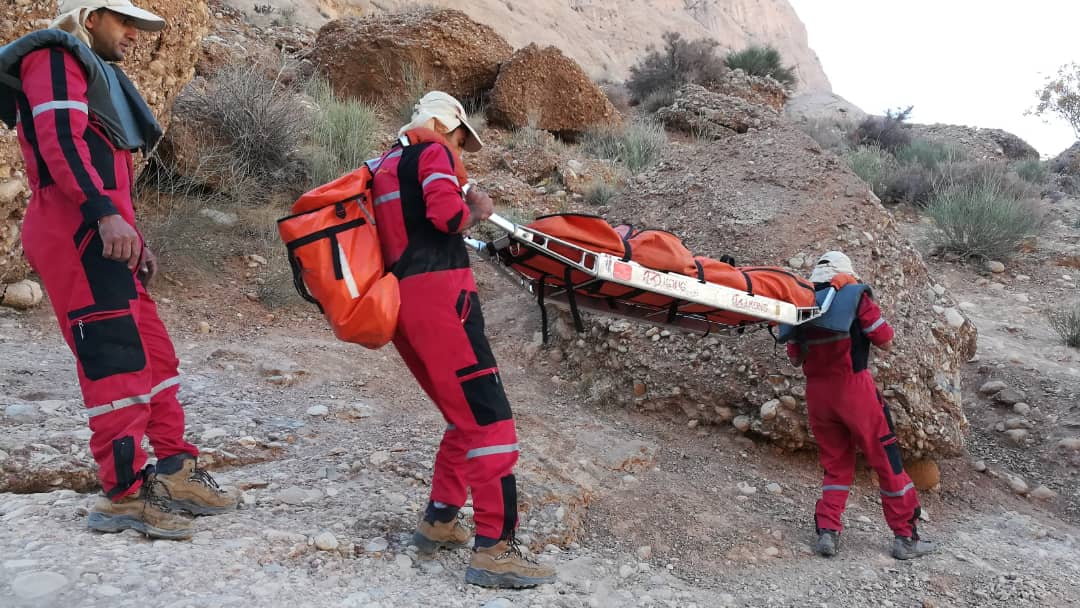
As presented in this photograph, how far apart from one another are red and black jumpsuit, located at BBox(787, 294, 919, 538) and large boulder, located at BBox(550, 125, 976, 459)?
71 centimetres

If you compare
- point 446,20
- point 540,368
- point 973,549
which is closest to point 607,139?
point 446,20

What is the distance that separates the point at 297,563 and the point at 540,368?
11.2 ft

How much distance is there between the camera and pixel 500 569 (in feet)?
9.42

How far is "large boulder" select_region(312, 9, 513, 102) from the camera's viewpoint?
11594 millimetres

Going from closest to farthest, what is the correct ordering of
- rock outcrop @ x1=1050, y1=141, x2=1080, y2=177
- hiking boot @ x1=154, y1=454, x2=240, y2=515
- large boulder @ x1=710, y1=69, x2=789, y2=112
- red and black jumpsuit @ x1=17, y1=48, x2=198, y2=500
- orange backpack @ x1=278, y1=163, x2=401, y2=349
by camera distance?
1. red and black jumpsuit @ x1=17, y1=48, x2=198, y2=500
2. orange backpack @ x1=278, y1=163, x2=401, y2=349
3. hiking boot @ x1=154, y1=454, x2=240, y2=515
4. rock outcrop @ x1=1050, y1=141, x2=1080, y2=177
5. large boulder @ x1=710, y1=69, x2=789, y2=112

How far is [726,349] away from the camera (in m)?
5.26

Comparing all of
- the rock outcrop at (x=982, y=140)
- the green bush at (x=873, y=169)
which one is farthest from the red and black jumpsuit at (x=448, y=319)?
the rock outcrop at (x=982, y=140)

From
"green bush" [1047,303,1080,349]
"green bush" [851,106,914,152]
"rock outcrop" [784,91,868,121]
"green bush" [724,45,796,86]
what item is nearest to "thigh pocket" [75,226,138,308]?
"green bush" [1047,303,1080,349]

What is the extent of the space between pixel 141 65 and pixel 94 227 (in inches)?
179

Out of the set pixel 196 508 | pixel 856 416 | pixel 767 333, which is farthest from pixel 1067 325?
pixel 196 508

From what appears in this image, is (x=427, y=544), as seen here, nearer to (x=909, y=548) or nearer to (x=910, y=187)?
(x=909, y=548)

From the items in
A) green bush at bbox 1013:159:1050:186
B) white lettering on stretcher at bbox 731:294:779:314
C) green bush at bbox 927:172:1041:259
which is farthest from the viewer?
green bush at bbox 1013:159:1050:186

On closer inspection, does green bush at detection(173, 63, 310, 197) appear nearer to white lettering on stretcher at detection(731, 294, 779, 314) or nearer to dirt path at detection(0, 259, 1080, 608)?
dirt path at detection(0, 259, 1080, 608)

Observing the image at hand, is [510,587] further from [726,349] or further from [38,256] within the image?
[726,349]
